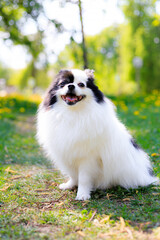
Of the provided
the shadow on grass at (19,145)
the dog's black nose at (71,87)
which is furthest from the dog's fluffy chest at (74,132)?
the shadow on grass at (19,145)

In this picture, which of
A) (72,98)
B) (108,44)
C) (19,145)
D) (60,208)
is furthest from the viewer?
(108,44)


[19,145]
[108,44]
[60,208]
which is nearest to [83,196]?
[60,208]

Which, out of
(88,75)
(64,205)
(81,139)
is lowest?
(64,205)

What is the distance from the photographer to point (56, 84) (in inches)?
103

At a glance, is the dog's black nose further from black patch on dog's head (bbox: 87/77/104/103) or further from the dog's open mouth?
black patch on dog's head (bbox: 87/77/104/103)

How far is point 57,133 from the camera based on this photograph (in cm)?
257

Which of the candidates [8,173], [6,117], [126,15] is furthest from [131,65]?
[8,173]

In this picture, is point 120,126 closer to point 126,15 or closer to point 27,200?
point 27,200

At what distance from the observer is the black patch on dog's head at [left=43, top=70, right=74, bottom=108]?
2.53m

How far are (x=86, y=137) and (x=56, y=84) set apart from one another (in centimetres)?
Result: 67

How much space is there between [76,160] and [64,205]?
0.48 metres

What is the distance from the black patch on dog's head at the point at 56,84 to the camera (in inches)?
99.4

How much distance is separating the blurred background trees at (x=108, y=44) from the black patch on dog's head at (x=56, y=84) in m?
0.43

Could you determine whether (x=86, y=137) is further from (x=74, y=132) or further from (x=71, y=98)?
(x=71, y=98)
